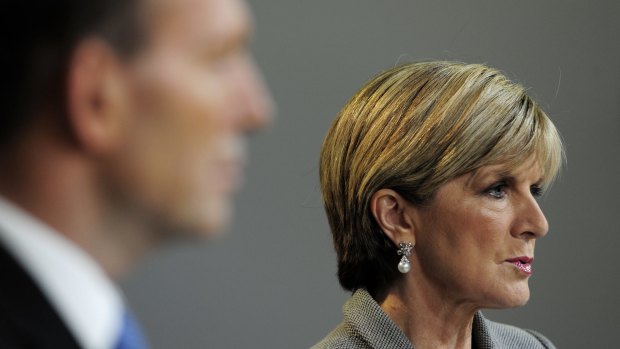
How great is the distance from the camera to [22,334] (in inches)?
24.9

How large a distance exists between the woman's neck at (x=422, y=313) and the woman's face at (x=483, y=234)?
0.04 m

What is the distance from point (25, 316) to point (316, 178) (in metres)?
2.17

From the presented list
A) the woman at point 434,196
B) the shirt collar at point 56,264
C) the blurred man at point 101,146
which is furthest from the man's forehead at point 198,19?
the woman at point 434,196

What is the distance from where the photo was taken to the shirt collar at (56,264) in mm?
651

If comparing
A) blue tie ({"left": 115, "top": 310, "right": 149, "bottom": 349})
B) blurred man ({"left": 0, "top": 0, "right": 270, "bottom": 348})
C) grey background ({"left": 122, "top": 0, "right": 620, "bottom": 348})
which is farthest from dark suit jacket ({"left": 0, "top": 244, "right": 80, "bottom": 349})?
grey background ({"left": 122, "top": 0, "right": 620, "bottom": 348})

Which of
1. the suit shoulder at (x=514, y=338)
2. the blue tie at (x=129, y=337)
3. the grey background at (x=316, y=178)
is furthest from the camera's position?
the grey background at (x=316, y=178)

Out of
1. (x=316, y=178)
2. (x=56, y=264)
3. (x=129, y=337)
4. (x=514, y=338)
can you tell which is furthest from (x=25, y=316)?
(x=316, y=178)

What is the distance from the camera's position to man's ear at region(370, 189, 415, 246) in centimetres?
189

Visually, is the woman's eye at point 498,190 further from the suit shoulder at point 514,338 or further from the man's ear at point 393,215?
the suit shoulder at point 514,338

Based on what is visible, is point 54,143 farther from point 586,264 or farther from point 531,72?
point 586,264

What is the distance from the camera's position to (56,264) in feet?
2.14

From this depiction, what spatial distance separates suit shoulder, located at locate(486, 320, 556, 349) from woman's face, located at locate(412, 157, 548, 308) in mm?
238

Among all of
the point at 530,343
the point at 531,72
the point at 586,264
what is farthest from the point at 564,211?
the point at 530,343

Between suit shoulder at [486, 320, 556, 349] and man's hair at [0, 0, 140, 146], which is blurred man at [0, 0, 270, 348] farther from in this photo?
suit shoulder at [486, 320, 556, 349]
